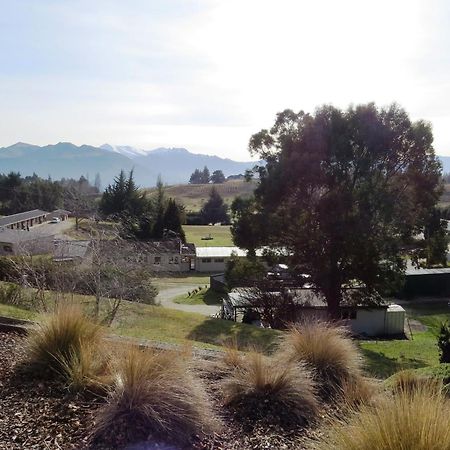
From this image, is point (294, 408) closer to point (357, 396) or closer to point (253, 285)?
point (357, 396)

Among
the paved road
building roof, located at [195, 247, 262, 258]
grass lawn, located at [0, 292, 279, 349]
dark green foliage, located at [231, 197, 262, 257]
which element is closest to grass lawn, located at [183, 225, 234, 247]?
building roof, located at [195, 247, 262, 258]

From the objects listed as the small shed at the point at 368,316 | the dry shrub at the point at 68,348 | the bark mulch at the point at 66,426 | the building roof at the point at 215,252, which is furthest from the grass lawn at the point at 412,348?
the building roof at the point at 215,252

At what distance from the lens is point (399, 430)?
8.66ft

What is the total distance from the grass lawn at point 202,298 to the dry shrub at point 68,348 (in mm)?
22010

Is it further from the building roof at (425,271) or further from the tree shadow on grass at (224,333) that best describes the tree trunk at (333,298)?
the building roof at (425,271)

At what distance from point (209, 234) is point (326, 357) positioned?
50.4 metres

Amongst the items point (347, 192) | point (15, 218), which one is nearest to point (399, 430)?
point (347, 192)

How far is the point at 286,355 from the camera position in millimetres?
4848

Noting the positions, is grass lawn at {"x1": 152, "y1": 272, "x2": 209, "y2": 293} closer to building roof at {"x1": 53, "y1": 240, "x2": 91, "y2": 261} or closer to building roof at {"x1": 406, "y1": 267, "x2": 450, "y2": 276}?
building roof at {"x1": 406, "y1": 267, "x2": 450, "y2": 276}

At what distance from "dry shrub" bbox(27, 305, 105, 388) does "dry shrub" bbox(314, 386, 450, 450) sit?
2.07 m

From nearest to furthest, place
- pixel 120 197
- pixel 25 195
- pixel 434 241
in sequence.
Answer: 1. pixel 434 241
2. pixel 120 197
3. pixel 25 195

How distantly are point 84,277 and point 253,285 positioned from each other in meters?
8.40

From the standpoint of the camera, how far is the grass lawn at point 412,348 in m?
10.0

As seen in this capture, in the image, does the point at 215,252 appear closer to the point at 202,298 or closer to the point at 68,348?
the point at 202,298
